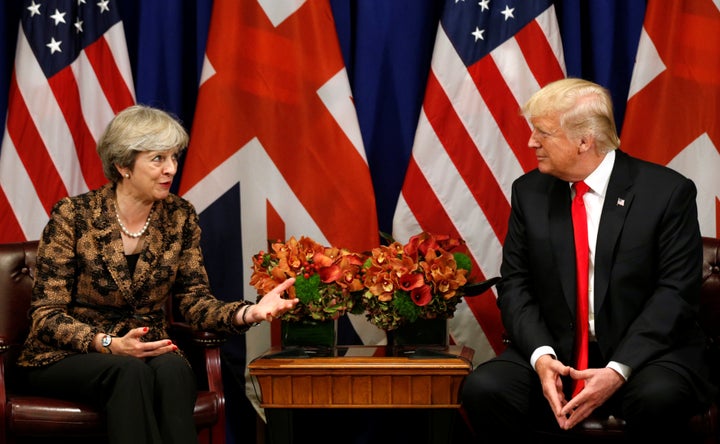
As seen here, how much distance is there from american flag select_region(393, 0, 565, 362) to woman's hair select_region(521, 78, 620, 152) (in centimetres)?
74

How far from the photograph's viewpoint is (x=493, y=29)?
4.35 m

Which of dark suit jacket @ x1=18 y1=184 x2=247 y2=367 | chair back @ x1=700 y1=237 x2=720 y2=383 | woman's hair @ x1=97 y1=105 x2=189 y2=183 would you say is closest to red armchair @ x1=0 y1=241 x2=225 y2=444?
dark suit jacket @ x1=18 y1=184 x2=247 y2=367

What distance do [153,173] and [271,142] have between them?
2.53 feet

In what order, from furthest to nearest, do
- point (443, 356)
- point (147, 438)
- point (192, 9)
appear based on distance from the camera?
point (192, 9) < point (443, 356) < point (147, 438)

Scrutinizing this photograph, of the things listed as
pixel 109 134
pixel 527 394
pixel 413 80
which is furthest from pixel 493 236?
pixel 109 134

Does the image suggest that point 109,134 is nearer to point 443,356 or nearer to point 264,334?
point 264,334

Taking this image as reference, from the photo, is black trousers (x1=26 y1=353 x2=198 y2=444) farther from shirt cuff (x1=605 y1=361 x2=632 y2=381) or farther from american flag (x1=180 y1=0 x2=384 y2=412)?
shirt cuff (x1=605 y1=361 x2=632 y2=381)

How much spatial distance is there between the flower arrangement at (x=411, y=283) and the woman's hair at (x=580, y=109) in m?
0.68

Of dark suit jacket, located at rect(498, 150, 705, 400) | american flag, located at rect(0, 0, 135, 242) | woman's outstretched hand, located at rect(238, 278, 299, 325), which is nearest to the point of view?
dark suit jacket, located at rect(498, 150, 705, 400)

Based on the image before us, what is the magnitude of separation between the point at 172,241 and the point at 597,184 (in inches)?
62.3

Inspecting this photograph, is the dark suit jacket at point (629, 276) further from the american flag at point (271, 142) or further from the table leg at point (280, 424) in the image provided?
the american flag at point (271, 142)

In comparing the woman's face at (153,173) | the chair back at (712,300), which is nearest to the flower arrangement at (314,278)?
the woman's face at (153,173)

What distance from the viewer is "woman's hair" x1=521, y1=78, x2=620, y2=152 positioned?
3.54 metres

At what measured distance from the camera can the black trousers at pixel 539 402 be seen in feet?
10.5
